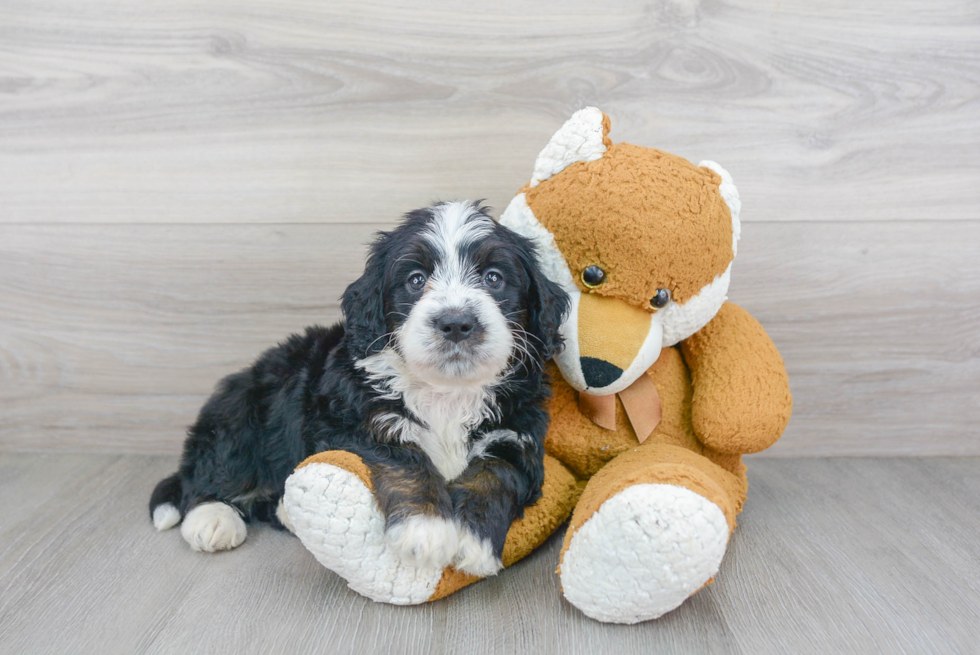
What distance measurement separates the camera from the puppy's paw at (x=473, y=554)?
4.33 ft

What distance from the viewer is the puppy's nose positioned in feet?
4.23

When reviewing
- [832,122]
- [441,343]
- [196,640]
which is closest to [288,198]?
[441,343]

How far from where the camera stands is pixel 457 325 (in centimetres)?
129

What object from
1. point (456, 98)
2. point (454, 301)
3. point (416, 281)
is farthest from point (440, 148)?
point (454, 301)

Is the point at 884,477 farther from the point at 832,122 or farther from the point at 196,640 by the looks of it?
the point at 196,640

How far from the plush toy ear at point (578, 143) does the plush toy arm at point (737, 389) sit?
509 mm

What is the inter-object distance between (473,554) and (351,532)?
0.23 metres

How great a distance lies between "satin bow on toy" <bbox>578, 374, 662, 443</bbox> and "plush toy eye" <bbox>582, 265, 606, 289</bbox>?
282 mm

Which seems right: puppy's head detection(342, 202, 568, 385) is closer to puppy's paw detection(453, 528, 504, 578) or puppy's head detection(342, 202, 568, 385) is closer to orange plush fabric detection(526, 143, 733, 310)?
orange plush fabric detection(526, 143, 733, 310)

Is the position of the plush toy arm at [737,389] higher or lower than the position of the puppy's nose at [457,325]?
lower

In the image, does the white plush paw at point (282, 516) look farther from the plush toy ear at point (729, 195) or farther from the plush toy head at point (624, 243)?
the plush toy ear at point (729, 195)

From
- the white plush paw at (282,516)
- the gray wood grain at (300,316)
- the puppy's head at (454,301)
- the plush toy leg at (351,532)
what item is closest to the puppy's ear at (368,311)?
the puppy's head at (454,301)

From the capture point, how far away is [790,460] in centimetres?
222

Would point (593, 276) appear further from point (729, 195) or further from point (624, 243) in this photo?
point (729, 195)
